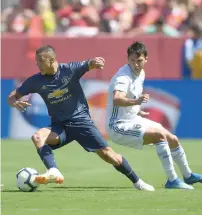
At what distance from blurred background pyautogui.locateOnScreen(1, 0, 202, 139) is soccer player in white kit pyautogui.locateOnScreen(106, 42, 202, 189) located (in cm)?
709

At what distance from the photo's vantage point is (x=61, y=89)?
1183 cm

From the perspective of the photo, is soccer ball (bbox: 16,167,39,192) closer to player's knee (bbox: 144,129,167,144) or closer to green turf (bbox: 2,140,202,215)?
green turf (bbox: 2,140,202,215)

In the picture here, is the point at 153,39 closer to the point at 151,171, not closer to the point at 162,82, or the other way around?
the point at 162,82

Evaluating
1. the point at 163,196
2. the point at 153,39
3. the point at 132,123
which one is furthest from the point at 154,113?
the point at 163,196

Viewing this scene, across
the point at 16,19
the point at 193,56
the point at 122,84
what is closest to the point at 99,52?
the point at 193,56

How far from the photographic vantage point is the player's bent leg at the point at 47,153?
11227 mm

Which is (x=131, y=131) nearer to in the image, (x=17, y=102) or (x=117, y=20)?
(x=17, y=102)

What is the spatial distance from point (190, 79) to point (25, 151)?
4469 millimetres

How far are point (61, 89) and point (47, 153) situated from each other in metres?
0.88

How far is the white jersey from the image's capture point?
11.8 meters

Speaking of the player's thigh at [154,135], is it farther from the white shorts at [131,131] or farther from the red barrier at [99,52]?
the red barrier at [99,52]

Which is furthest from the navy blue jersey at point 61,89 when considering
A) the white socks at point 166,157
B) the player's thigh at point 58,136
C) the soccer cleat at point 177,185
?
the soccer cleat at point 177,185

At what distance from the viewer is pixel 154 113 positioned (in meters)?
19.5

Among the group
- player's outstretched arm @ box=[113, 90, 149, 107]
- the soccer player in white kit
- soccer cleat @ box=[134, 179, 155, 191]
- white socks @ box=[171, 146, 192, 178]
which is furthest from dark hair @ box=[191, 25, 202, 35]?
soccer cleat @ box=[134, 179, 155, 191]
